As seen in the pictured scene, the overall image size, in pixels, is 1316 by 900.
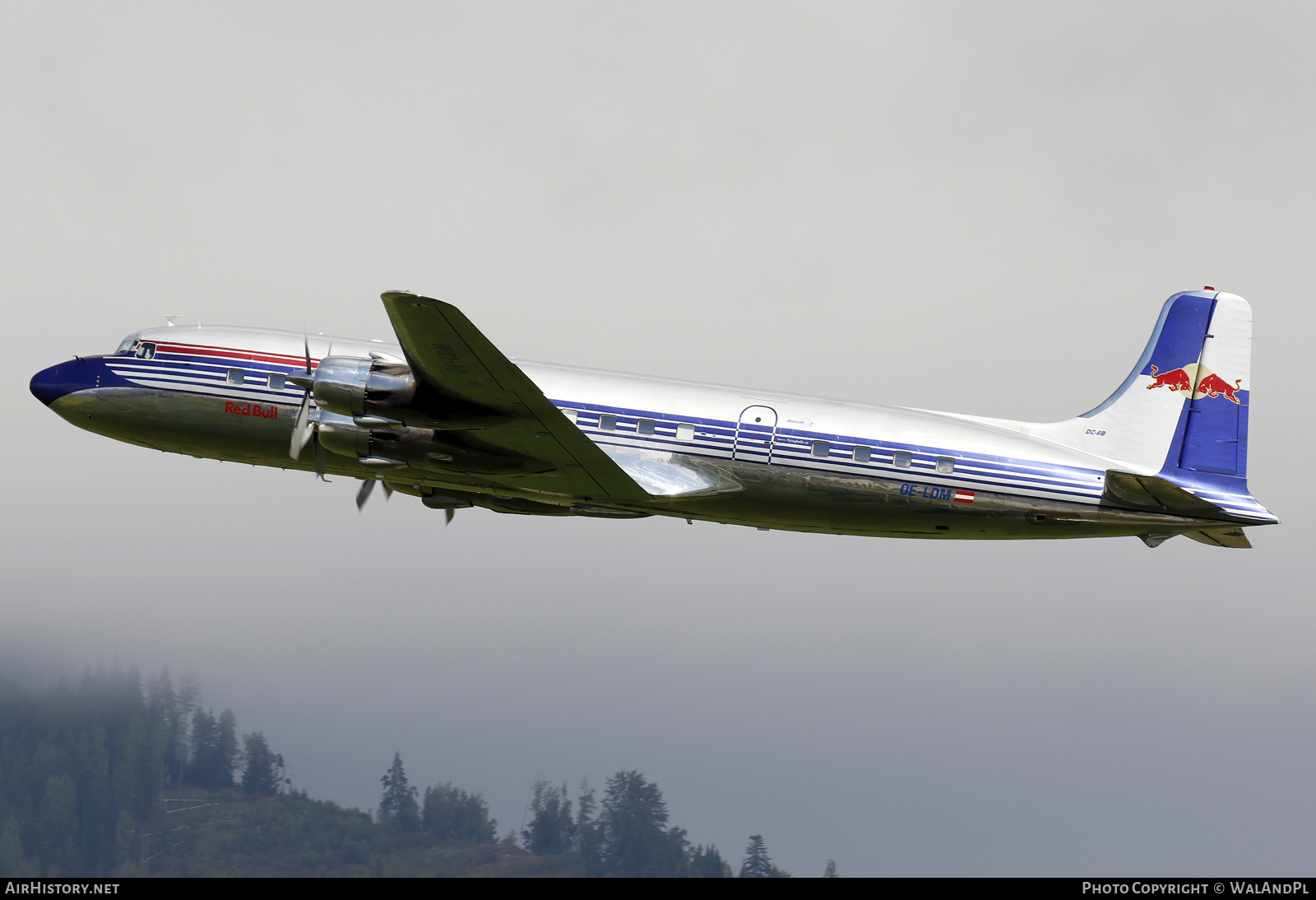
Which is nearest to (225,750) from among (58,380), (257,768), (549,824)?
(257,768)

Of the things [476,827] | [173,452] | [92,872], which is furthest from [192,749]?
[173,452]

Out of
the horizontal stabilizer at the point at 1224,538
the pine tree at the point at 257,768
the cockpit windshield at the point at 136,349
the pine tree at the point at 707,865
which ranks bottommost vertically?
the pine tree at the point at 707,865

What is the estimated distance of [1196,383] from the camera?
26609 mm

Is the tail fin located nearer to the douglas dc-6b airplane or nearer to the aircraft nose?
the douglas dc-6b airplane

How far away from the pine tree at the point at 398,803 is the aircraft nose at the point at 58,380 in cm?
6895

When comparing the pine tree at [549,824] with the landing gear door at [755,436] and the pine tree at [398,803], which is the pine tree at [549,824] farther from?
the landing gear door at [755,436]

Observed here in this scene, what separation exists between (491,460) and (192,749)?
303 ft

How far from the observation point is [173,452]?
27.8 m

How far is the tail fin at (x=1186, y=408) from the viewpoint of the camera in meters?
25.7

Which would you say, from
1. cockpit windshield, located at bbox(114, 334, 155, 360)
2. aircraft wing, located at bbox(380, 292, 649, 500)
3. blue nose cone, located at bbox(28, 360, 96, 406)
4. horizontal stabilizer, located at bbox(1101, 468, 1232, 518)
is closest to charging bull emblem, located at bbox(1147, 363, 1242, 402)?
horizontal stabilizer, located at bbox(1101, 468, 1232, 518)

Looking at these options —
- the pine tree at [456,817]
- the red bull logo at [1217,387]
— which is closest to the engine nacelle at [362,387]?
the red bull logo at [1217,387]

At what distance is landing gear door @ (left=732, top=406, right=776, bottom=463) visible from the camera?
25.4 m

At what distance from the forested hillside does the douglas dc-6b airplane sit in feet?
226
